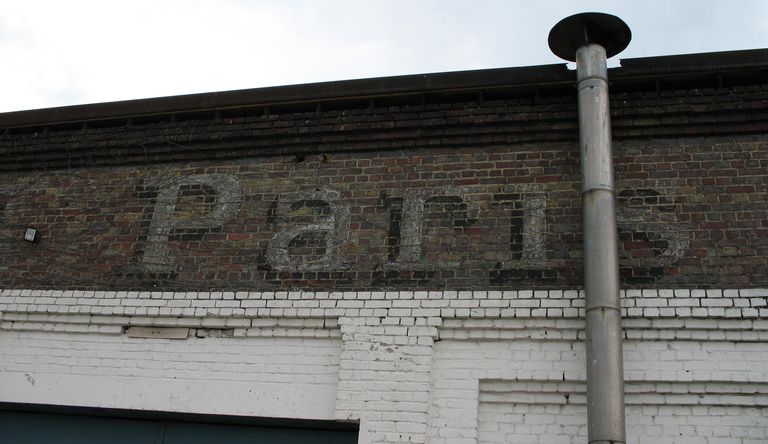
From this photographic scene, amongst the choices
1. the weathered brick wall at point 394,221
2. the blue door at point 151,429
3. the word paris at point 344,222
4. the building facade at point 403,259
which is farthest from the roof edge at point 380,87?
the blue door at point 151,429

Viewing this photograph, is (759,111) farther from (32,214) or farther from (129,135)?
(32,214)

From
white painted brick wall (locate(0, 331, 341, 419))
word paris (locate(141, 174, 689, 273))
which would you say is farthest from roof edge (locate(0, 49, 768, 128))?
white painted brick wall (locate(0, 331, 341, 419))

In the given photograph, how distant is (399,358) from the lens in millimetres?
5852

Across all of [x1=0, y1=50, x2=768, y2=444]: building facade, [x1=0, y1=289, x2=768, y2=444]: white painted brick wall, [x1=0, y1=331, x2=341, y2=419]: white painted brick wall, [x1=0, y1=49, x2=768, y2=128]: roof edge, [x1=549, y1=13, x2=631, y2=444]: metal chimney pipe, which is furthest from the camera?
[x1=0, y1=49, x2=768, y2=128]: roof edge

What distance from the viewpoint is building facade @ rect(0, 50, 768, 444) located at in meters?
5.60

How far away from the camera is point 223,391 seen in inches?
240

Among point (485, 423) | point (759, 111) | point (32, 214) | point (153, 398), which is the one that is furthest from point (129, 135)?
point (759, 111)

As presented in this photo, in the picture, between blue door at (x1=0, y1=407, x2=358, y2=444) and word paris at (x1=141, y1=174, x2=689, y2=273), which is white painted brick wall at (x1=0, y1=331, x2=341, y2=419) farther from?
word paris at (x1=141, y1=174, x2=689, y2=273)

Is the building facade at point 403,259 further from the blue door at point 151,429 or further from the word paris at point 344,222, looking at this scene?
the blue door at point 151,429

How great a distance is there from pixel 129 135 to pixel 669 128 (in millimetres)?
4709

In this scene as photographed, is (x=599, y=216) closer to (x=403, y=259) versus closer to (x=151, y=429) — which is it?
(x=403, y=259)

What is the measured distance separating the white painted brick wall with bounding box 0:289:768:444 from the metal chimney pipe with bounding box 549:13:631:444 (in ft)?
1.27

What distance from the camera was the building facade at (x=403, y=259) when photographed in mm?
5602

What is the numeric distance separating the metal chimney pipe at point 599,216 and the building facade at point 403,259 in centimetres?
31
